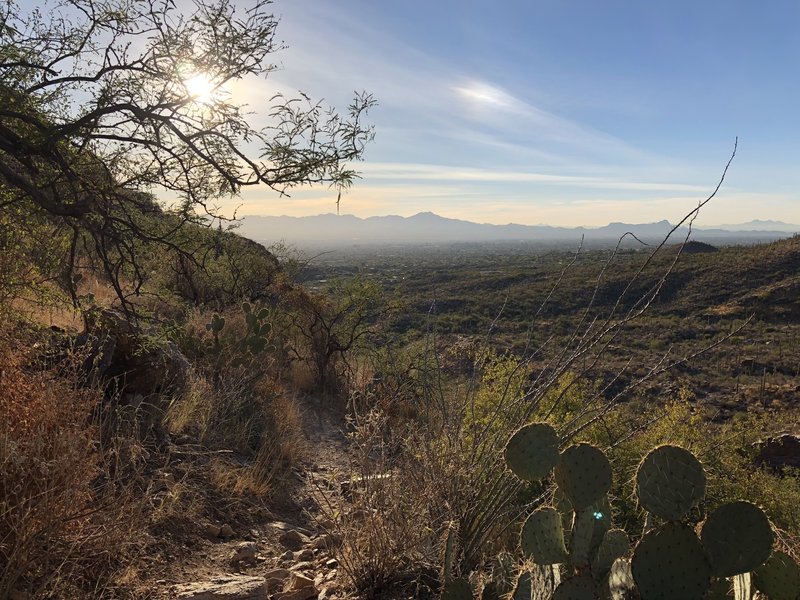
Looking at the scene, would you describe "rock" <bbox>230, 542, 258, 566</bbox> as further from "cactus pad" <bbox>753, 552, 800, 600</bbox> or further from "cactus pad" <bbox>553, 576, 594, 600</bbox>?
"cactus pad" <bbox>753, 552, 800, 600</bbox>

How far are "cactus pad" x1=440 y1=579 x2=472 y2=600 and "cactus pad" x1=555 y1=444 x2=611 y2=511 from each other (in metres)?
0.68

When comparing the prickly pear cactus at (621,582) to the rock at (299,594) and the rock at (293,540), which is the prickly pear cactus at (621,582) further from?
the rock at (293,540)

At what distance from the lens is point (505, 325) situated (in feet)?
95.2

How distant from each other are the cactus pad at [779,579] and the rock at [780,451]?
9.22 metres

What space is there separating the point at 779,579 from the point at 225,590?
265cm

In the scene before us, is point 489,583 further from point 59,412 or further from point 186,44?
point 186,44

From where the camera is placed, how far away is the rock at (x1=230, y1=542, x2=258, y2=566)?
11.9 ft

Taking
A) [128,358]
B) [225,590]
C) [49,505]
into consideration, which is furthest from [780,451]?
[49,505]

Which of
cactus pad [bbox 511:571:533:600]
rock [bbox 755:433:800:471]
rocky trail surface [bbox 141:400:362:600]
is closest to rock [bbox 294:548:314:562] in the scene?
rocky trail surface [bbox 141:400:362:600]

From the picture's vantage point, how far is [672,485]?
179 cm

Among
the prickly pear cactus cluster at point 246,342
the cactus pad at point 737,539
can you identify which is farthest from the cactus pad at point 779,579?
the prickly pear cactus cluster at point 246,342

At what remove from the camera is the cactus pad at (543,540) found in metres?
2.08

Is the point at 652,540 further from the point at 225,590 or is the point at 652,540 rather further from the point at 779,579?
the point at 225,590

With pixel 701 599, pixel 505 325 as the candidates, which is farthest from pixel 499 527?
pixel 505 325
